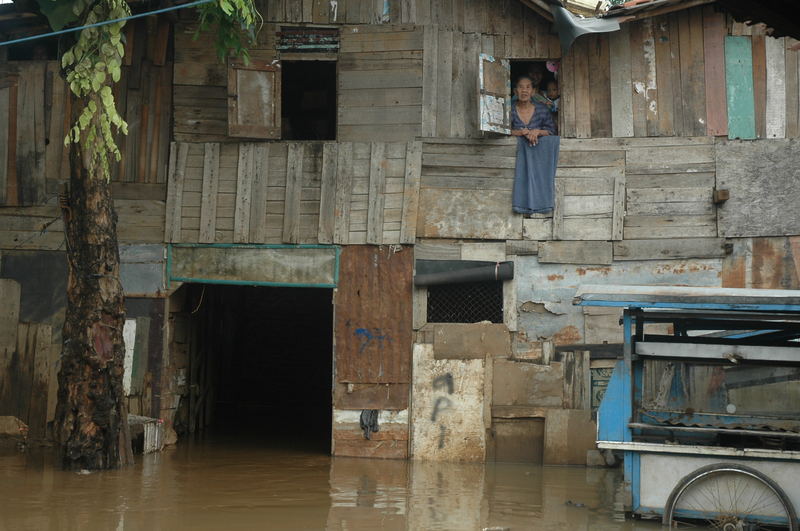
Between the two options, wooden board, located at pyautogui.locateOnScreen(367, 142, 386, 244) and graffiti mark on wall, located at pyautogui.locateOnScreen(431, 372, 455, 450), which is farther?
wooden board, located at pyautogui.locateOnScreen(367, 142, 386, 244)

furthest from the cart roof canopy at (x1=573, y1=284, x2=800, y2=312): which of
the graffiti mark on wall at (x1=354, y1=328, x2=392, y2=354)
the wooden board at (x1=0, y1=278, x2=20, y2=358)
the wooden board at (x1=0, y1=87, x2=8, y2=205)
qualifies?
the wooden board at (x1=0, y1=87, x2=8, y2=205)

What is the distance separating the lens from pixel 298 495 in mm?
10602

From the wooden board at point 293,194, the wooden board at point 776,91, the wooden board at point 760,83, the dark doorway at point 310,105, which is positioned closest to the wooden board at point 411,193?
the wooden board at point 293,194

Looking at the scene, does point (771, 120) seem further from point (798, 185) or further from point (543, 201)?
point (543, 201)

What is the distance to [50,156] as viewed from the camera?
45.3 feet

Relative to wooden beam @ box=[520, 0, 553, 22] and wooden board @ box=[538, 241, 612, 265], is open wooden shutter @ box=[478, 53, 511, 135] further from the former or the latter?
wooden board @ box=[538, 241, 612, 265]

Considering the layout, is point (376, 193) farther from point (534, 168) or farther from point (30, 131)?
point (30, 131)

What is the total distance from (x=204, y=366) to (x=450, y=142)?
5.80 m

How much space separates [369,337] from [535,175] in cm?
321

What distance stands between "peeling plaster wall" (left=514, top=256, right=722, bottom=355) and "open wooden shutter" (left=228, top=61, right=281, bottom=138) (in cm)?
398

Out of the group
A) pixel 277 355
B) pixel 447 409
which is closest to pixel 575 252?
pixel 447 409

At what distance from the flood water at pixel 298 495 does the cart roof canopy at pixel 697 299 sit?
7.00ft

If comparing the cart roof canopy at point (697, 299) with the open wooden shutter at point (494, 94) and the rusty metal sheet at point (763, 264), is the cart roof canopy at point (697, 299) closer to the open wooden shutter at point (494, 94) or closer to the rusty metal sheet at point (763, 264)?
the rusty metal sheet at point (763, 264)

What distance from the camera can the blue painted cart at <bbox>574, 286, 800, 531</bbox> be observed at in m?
8.82
